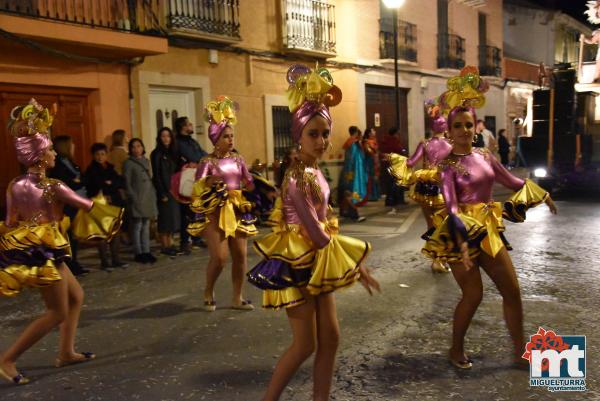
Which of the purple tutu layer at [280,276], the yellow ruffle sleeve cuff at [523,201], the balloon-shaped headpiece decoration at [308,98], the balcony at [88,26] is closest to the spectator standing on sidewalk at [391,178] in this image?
the balcony at [88,26]

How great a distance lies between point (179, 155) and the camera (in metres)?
9.23

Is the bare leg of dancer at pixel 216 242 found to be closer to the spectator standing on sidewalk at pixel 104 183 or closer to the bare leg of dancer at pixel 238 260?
the bare leg of dancer at pixel 238 260

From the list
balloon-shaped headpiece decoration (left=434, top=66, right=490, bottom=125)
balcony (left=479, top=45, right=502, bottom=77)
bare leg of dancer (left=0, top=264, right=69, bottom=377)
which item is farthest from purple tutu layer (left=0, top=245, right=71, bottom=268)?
balcony (left=479, top=45, right=502, bottom=77)

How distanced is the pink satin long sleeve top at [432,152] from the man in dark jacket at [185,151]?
11.0 ft

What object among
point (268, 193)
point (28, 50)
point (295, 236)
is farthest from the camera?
point (28, 50)

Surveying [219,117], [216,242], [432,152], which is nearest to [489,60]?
[432,152]

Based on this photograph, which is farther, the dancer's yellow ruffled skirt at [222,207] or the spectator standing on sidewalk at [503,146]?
the spectator standing on sidewalk at [503,146]

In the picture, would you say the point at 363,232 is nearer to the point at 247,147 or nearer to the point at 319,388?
the point at 247,147

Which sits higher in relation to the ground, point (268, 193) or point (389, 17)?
point (389, 17)

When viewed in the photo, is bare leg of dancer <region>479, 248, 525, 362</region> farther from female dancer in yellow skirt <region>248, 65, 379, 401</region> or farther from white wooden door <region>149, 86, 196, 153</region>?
white wooden door <region>149, 86, 196, 153</region>

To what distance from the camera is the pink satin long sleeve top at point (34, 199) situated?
13.9 ft

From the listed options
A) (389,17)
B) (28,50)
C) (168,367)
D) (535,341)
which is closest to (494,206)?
(535,341)

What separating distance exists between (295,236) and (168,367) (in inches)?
74.0

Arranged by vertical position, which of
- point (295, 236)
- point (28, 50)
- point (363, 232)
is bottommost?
point (363, 232)
